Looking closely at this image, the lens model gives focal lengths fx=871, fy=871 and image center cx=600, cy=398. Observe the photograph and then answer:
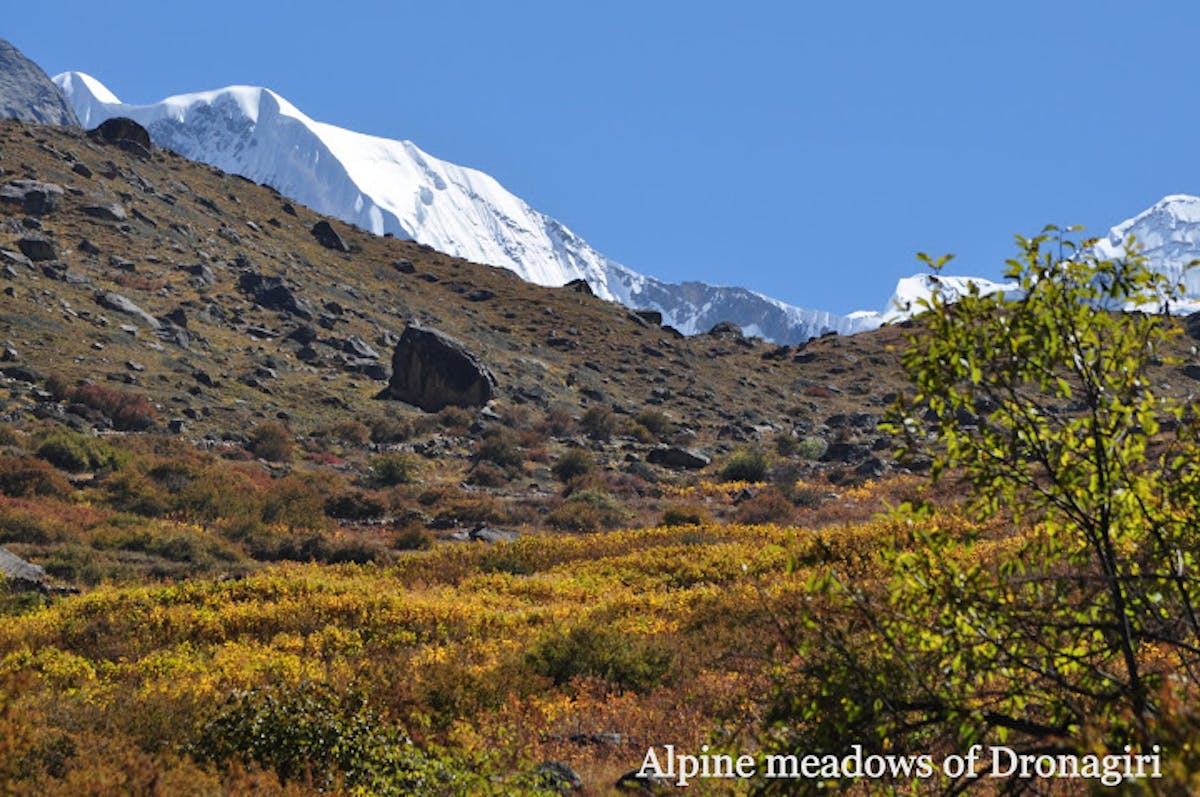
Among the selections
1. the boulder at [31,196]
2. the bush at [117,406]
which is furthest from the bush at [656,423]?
the boulder at [31,196]

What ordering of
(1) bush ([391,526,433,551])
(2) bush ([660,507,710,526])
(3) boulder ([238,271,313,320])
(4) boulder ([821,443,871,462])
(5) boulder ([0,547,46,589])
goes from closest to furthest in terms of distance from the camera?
1. (5) boulder ([0,547,46,589])
2. (1) bush ([391,526,433,551])
3. (2) bush ([660,507,710,526])
4. (4) boulder ([821,443,871,462])
5. (3) boulder ([238,271,313,320])

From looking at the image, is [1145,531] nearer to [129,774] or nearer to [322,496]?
[129,774]

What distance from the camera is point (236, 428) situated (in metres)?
37.5

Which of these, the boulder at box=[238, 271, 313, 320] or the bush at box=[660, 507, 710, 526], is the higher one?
the boulder at box=[238, 271, 313, 320]

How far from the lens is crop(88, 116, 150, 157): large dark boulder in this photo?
77.9 metres

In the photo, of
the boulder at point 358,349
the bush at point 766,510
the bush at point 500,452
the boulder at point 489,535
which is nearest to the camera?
the boulder at point 489,535

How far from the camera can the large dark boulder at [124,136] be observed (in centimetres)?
7794

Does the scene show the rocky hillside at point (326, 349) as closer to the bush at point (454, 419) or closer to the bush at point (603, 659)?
the bush at point (454, 419)

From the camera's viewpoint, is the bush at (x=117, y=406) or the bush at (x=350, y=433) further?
the bush at (x=350, y=433)

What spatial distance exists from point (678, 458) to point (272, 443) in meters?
18.5

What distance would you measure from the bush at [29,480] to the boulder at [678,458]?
25.3 m

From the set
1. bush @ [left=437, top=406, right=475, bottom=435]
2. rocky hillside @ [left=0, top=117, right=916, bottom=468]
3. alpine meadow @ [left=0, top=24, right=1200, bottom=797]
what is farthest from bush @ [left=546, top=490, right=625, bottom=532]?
rocky hillside @ [left=0, top=117, right=916, bottom=468]

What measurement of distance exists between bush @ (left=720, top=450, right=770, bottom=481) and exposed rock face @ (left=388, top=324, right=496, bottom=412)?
53.4 ft

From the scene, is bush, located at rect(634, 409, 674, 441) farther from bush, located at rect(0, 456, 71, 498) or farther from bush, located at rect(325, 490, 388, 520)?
bush, located at rect(0, 456, 71, 498)
